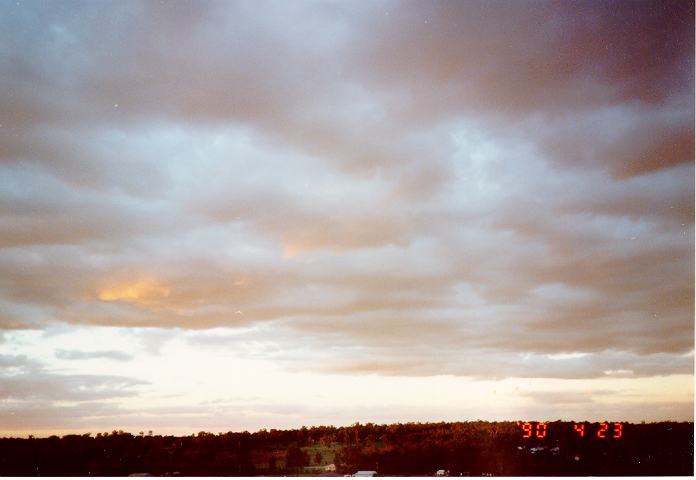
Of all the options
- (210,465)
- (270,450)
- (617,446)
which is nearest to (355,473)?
(270,450)

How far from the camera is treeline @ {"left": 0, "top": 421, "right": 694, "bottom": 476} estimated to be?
11.9 m

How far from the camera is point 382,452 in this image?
12711mm

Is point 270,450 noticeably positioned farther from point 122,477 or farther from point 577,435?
point 577,435

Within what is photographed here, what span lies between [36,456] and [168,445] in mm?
2265

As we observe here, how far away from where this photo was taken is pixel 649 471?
11688mm

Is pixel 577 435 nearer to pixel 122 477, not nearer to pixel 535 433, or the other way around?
pixel 535 433

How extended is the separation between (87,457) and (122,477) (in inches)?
64.2

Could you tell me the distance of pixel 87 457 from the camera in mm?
12633

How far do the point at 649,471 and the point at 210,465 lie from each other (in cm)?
727

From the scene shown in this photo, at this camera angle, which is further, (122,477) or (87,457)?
(87,457)

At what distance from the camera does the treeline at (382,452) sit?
11945mm

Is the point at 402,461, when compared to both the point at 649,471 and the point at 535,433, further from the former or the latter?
the point at 649,471

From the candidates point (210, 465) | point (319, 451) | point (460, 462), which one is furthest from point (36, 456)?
point (460, 462)

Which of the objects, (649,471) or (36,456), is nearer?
(649,471)
